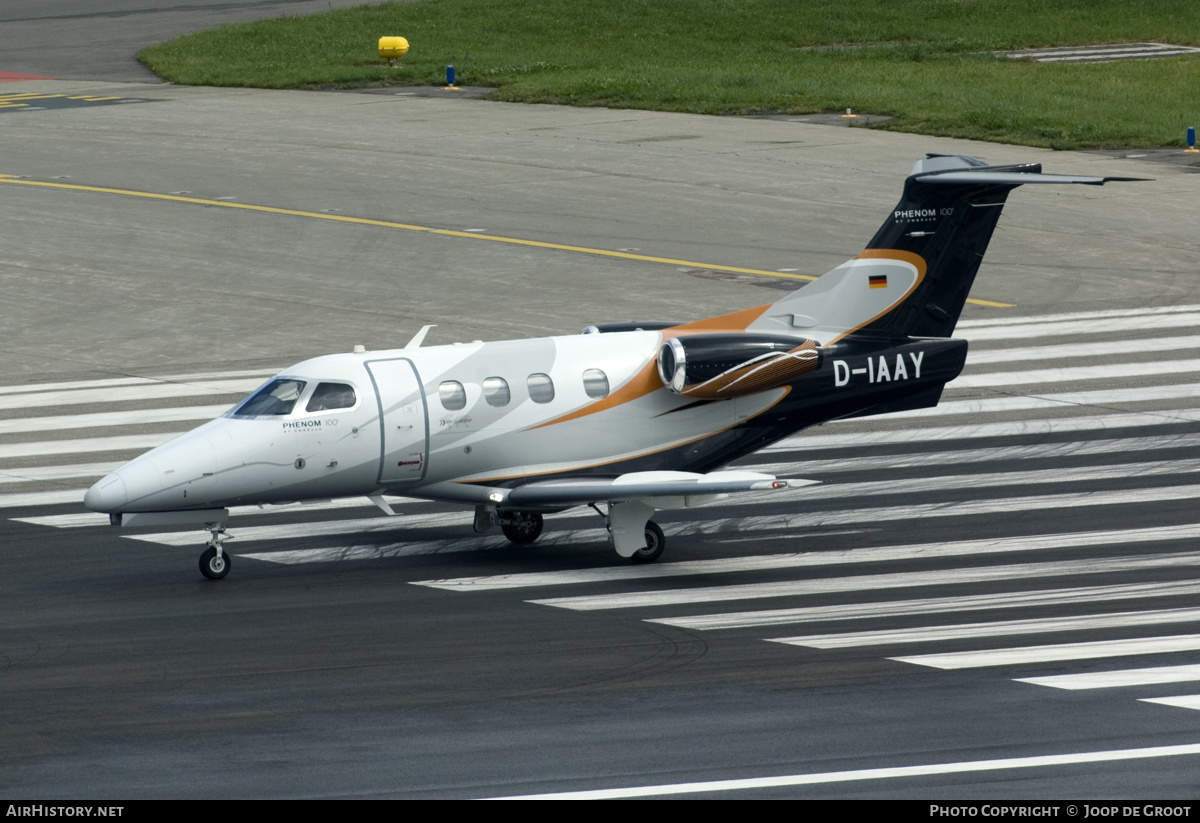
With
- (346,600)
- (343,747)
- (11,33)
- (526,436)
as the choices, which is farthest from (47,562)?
(11,33)

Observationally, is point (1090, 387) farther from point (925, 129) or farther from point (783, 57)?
point (783, 57)

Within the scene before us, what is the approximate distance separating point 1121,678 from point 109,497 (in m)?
9.68

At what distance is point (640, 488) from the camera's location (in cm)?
1836

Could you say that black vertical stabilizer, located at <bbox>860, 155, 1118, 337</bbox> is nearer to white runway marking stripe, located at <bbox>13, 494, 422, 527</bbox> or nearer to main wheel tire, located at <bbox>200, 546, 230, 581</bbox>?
white runway marking stripe, located at <bbox>13, 494, 422, 527</bbox>

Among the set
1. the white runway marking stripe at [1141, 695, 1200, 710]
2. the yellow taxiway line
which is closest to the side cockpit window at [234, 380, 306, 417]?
the white runway marking stripe at [1141, 695, 1200, 710]

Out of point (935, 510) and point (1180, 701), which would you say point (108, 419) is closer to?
point (935, 510)

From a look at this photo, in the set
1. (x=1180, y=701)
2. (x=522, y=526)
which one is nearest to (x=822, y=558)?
(x=522, y=526)

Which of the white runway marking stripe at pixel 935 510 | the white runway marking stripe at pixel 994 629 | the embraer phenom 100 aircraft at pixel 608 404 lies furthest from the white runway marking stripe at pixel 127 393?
the white runway marking stripe at pixel 994 629

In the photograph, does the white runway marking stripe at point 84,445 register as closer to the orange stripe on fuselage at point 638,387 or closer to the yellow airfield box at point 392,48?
the orange stripe on fuselage at point 638,387

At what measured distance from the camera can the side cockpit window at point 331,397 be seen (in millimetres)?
18547

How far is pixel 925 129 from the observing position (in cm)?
4647

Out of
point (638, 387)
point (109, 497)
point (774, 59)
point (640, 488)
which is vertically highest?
point (774, 59)

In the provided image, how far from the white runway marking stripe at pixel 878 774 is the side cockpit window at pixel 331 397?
743 centimetres

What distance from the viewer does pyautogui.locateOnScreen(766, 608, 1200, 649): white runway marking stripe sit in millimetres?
15742
